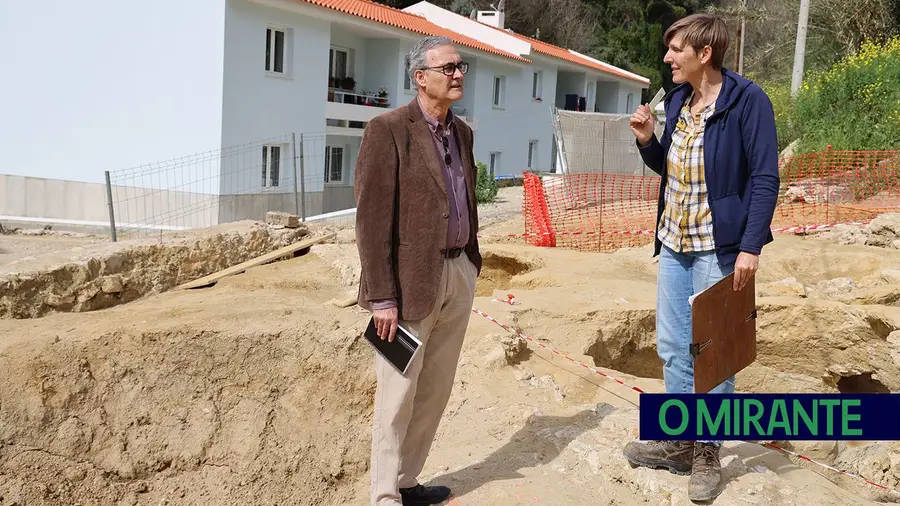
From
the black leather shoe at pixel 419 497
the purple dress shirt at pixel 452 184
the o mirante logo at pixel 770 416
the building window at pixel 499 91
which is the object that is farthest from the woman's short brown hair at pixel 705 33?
the building window at pixel 499 91

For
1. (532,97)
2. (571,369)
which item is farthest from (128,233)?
(532,97)

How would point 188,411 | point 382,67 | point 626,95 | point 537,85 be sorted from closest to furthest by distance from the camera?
point 188,411 → point 382,67 → point 537,85 → point 626,95

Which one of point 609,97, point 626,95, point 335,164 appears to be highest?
point 626,95

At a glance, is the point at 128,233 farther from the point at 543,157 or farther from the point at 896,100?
the point at 543,157

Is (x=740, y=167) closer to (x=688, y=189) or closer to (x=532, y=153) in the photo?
(x=688, y=189)

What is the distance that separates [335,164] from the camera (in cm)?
2391

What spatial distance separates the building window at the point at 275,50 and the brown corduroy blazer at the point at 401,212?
16428 millimetres

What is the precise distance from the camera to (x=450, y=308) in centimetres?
379

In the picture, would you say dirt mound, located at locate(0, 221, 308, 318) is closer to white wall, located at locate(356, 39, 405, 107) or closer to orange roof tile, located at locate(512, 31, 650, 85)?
white wall, located at locate(356, 39, 405, 107)

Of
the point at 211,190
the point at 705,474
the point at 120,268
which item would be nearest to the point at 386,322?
the point at 705,474

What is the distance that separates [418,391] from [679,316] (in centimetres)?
126

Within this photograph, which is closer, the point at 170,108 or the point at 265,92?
the point at 170,108

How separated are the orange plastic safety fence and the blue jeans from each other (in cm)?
969

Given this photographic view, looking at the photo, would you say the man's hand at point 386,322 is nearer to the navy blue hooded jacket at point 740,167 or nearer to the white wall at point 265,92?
the navy blue hooded jacket at point 740,167
